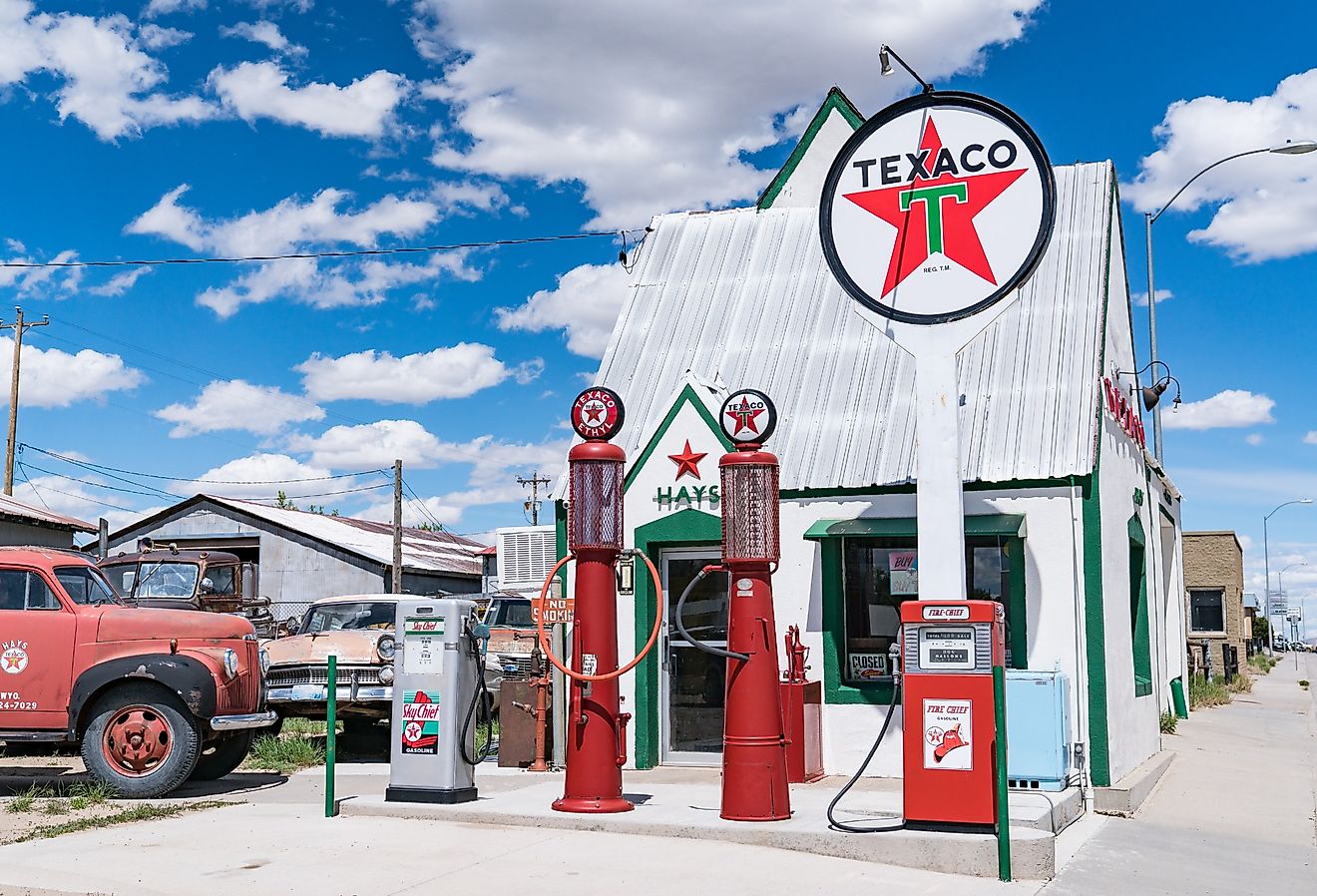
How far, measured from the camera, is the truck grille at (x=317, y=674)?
14547 millimetres

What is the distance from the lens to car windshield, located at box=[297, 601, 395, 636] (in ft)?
53.4

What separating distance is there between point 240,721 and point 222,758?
1.36 meters

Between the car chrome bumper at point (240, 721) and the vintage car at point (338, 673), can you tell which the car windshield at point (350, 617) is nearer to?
the vintage car at point (338, 673)

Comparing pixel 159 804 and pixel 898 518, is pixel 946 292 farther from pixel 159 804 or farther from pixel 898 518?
pixel 159 804

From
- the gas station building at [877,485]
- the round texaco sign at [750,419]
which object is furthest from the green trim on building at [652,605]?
the round texaco sign at [750,419]

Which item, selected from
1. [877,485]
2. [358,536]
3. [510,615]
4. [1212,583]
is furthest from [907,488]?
[1212,583]

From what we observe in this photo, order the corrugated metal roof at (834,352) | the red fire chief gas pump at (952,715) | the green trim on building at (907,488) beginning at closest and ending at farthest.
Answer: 1. the red fire chief gas pump at (952,715)
2. the green trim on building at (907,488)
3. the corrugated metal roof at (834,352)

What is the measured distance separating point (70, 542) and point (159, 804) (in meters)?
18.7

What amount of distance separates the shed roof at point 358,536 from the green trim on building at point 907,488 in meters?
25.6

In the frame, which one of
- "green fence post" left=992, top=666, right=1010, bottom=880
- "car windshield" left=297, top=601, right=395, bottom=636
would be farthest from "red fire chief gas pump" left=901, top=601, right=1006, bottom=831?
"car windshield" left=297, top=601, right=395, bottom=636

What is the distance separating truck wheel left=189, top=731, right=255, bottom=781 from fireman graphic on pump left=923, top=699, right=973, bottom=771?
7.39m

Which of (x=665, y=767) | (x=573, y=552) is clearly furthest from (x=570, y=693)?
(x=665, y=767)

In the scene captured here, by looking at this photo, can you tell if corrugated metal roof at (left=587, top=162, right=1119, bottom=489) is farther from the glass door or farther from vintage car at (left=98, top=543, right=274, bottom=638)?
vintage car at (left=98, top=543, right=274, bottom=638)

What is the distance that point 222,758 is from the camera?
42.8 ft
